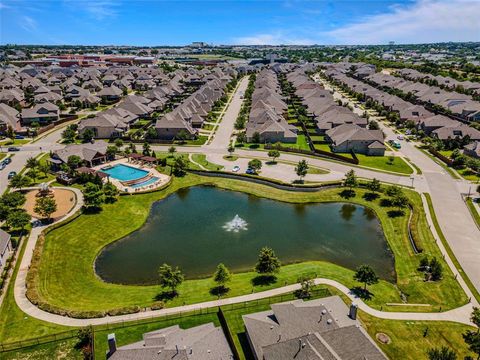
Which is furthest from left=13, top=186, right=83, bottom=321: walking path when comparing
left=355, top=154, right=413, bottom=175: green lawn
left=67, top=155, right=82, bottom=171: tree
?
left=355, top=154, right=413, bottom=175: green lawn

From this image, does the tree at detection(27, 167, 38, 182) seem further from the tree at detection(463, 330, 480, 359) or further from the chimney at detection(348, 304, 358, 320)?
the tree at detection(463, 330, 480, 359)

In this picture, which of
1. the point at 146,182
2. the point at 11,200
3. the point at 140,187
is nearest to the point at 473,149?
the point at 146,182

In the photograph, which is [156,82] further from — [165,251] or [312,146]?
[165,251]

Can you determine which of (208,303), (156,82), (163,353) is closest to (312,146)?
(208,303)

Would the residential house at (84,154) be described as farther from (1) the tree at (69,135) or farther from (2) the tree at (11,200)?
(2) the tree at (11,200)

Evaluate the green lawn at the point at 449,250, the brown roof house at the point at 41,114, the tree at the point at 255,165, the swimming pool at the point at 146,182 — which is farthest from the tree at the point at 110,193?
the brown roof house at the point at 41,114

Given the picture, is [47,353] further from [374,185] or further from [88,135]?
[88,135]
